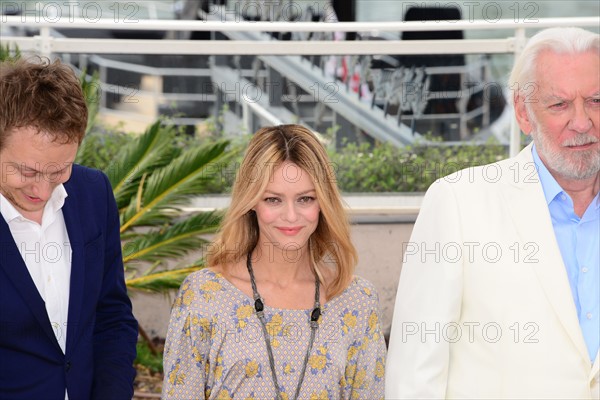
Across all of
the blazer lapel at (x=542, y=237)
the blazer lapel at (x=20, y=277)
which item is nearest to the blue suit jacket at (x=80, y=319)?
the blazer lapel at (x=20, y=277)

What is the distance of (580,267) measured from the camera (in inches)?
128

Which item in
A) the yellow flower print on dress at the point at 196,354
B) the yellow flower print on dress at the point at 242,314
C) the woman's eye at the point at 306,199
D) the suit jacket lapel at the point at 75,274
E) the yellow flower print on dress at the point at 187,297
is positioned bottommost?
the yellow flower print on dress at the point at 196,354

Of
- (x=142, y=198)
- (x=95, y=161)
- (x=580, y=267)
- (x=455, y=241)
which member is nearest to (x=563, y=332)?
(x=580, y=267)

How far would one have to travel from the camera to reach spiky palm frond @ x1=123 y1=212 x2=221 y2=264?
5906 mm

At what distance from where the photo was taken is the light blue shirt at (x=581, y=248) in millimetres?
3209

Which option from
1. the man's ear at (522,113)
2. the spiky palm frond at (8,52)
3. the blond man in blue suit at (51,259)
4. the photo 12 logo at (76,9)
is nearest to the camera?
the blond man in blue suit at (51,259)

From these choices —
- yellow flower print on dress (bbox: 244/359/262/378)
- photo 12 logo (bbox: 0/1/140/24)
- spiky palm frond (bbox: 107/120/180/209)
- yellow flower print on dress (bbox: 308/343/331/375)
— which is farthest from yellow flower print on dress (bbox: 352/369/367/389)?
photo 12 logo (bbox: 0/1/140/24)

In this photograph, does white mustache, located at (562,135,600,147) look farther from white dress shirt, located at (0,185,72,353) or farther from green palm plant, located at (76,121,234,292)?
green palm plant, located at (76,121,234,292)

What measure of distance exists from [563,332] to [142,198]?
3.36m

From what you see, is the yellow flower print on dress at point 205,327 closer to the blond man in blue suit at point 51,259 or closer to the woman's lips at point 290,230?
the blond man in blue suit at point 51,259

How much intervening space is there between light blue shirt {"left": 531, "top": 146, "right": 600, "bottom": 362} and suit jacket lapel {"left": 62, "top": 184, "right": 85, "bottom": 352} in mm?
1518

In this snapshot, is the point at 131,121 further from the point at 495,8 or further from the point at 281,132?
the point at 495,8

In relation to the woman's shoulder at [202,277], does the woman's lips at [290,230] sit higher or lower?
higher

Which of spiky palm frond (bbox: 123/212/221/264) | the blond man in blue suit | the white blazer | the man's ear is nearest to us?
the blond man in blue suit
